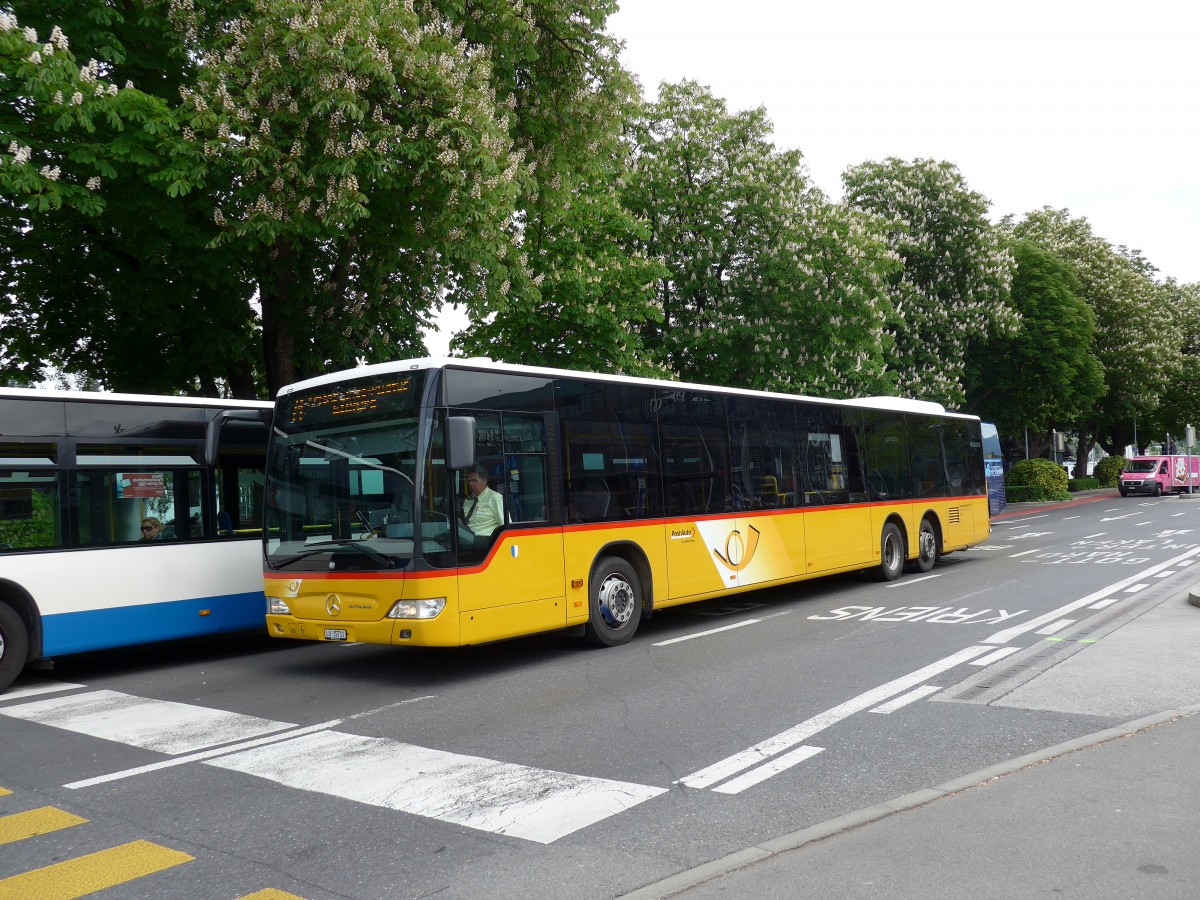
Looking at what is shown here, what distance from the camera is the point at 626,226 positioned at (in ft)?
72.5

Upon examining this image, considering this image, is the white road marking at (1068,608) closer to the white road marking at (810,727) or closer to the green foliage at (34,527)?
the white road marking at (810,727)

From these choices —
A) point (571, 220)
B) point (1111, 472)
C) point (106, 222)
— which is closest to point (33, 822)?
point (106, 222)

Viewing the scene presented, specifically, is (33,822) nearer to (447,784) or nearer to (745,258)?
(447,784)

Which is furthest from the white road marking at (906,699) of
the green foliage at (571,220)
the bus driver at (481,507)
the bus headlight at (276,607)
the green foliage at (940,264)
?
the green foliage at (940,264)

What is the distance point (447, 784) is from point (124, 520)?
245 inches

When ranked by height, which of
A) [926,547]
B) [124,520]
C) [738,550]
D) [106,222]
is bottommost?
[926,547]

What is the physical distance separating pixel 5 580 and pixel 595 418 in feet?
18.9

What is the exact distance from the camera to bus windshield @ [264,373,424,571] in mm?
8734

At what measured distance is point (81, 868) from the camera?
15.0 feet

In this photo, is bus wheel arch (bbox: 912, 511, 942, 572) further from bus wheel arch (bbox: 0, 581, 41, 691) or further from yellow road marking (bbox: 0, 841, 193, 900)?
yellow road marking (bbox: 0, 841, 193, 900)

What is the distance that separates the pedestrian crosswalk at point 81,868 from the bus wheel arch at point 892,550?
1303 centimetres

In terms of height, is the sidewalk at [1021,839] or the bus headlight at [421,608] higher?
the bus headlight at [421,608]

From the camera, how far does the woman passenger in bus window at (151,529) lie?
34.3 ft

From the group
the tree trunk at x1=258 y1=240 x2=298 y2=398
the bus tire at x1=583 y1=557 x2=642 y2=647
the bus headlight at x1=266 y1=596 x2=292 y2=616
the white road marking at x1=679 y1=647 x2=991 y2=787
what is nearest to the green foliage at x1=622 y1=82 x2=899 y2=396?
the tree trunk at x1=258 y1=240 x2=298 y2=398
